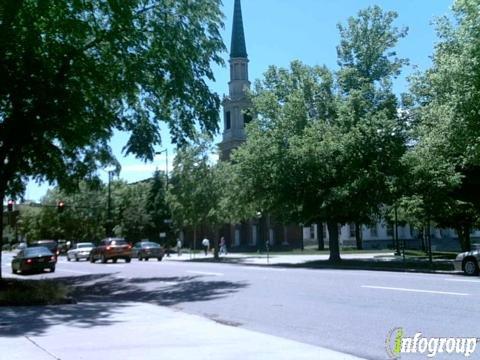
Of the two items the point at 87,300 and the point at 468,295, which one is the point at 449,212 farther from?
the point at 87,300

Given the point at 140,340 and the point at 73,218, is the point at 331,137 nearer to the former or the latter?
the point at 140,340

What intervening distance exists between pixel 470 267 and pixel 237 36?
200 ft

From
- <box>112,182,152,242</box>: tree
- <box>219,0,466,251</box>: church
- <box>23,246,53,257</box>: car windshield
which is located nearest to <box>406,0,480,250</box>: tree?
<box>23,246,53,257</box>: car windshield

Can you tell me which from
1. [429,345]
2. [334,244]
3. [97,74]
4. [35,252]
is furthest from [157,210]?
[429,345]

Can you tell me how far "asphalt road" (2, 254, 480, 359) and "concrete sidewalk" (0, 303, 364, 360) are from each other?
78cm

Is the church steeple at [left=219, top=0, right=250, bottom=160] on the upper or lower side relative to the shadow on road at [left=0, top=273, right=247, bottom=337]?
upper

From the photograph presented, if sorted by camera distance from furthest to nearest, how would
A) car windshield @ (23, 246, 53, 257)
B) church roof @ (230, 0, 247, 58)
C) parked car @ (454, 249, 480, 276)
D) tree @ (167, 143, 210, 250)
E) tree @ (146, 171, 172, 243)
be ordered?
1. church roof @ (230, 0, 247, 58)
2. tree @ (146, 171, 172, 243)
3. tree @ (167, 143, 210, 250)
4. car windshield @ (23, 246, 53, 257)
5. parked car @ (454, 249, 480, 276)

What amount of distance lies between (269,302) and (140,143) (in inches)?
376

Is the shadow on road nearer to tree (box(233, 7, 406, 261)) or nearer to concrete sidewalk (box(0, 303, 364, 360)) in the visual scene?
concrete sidewalk (box(0, 303, 364, 360))

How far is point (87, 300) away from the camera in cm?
1766

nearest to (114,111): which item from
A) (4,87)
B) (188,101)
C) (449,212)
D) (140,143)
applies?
(140,143)

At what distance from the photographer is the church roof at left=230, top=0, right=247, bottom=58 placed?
7775 centimetres

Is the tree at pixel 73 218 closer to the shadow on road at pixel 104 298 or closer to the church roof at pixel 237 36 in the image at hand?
the church roof at pixel 237 36

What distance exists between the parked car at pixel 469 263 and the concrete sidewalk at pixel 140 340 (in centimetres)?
1350
